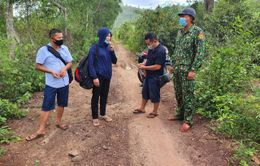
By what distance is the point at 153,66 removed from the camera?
6.07 metres

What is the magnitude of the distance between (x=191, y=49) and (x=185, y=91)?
2.55ft

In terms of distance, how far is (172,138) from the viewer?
5617mm

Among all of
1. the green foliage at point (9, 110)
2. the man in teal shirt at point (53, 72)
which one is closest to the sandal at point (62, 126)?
the man in teal shirt at point (53, 72)

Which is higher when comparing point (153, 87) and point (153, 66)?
point (153, 66)

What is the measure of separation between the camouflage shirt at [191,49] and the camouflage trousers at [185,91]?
0.16m

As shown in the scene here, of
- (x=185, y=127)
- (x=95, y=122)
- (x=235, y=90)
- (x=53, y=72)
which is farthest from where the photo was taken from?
(x=235, y=90)

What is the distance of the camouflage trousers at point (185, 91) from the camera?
567 centimetres

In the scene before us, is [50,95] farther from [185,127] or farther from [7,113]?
[185,127]

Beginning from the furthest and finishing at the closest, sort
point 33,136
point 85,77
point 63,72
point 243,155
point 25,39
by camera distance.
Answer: point 25,39 → point 85,77 → point 33,136 → point 63,72 → point 243,155

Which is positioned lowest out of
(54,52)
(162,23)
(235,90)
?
(235,90)

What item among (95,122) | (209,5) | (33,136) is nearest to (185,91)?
(95,122)

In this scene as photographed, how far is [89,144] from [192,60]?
2.33 meters

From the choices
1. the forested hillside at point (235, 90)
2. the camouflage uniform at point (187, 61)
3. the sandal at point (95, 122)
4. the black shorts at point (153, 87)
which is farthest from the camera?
the black shorts at point (153, 87)

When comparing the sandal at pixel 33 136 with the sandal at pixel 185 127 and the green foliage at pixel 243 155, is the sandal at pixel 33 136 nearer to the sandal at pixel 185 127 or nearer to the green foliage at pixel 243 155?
the sandal at pixel 185 127
